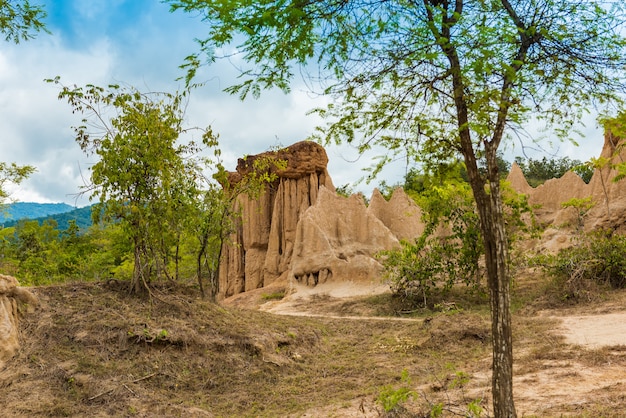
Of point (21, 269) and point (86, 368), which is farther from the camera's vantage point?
point (21, 269)

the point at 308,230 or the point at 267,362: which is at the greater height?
the point at 308,230

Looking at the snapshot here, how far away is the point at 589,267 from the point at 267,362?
8.88 metres

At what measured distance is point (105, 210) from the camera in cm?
920

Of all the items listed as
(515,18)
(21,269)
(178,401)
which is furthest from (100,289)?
(21,269)

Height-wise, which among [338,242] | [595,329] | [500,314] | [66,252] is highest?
[66,252]

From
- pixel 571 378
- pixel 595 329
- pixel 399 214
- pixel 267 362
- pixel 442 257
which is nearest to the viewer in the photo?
pixel 571 378

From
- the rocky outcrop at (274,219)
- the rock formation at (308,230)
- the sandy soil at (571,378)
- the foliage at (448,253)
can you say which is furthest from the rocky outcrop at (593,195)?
the rocky outcrop at (274,219)

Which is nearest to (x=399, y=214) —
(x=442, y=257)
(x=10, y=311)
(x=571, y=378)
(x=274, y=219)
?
(x=274, y=219)

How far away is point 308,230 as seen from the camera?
19.1 m

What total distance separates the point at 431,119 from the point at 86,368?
5765 mm

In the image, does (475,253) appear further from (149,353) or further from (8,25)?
(8,25)

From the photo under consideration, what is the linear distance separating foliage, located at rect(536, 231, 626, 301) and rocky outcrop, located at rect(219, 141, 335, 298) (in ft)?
40.3

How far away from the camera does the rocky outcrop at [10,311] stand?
706 cm

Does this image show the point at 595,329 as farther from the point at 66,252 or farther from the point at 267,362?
the point at 66,252
